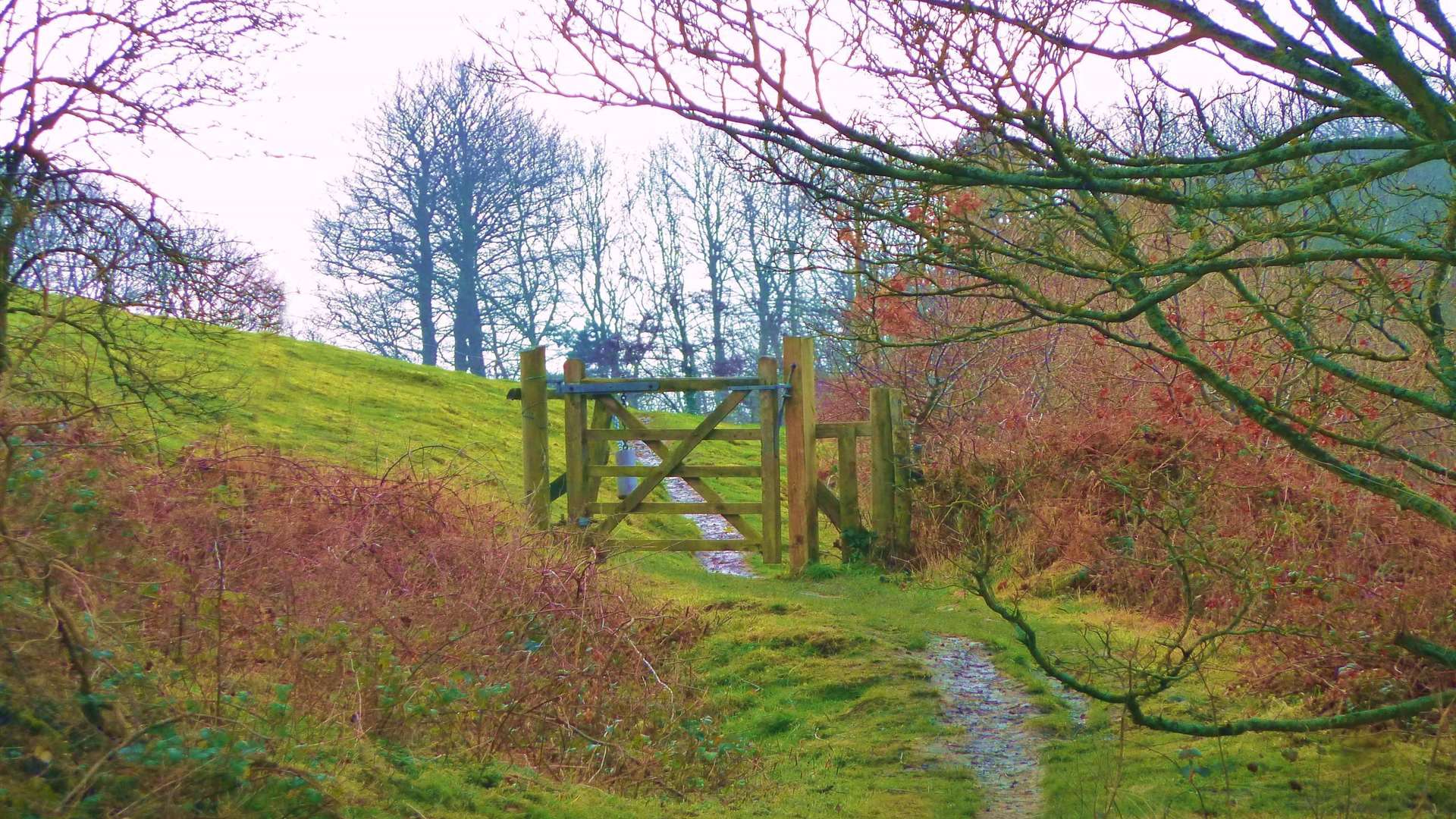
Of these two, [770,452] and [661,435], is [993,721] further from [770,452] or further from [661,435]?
[661,435]

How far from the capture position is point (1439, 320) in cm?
550

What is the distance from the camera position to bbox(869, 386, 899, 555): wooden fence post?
42.3 feet

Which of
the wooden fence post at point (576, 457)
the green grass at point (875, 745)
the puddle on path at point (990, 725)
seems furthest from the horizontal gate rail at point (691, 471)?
the puddle on path at point (990, 725)

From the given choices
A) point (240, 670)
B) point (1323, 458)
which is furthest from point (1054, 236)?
point (240, 670)

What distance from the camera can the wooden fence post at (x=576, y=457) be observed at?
502 inches

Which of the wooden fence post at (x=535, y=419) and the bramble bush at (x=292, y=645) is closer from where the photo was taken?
the bramble bush at (x=292, y=645)

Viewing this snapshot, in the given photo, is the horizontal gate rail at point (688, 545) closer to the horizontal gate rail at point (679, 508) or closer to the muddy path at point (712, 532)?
the muddy path at point (712, 532)

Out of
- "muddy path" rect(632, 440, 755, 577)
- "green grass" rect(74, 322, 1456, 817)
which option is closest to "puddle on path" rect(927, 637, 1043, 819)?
"green grass" rect(74, 322, 1456, 817)

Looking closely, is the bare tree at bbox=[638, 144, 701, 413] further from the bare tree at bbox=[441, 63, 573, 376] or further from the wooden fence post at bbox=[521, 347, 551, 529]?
the wooden fence post at bbox=[521, 347, 551, 529]

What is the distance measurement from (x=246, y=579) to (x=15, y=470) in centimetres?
139

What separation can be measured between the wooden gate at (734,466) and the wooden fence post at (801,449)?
0.04ft

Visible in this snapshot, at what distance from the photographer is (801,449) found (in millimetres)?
12500

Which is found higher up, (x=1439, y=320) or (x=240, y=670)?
(x=1439, y=320)

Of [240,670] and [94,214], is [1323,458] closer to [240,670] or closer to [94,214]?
[240,670]
